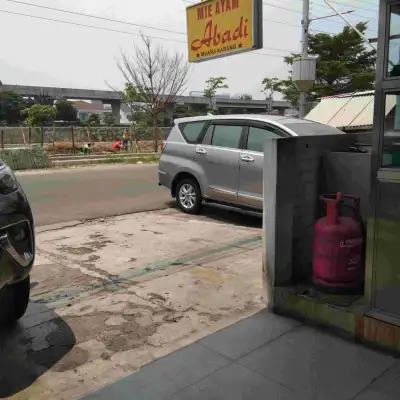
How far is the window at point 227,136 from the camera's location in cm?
692

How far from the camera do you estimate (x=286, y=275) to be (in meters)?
3.58

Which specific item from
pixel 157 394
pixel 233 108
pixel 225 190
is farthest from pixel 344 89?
pixel 233 108

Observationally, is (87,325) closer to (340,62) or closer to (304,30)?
(304,30)

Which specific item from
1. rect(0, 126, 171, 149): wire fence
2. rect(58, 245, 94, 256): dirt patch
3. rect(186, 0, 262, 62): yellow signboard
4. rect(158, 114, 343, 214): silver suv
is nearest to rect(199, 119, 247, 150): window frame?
rect(158, 114, 343, 214): silver suv

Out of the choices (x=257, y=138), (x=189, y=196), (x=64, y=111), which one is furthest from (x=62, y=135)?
(x=64, y=111)

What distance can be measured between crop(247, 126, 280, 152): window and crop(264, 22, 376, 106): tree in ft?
86.2

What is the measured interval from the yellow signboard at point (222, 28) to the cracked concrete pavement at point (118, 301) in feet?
14.3

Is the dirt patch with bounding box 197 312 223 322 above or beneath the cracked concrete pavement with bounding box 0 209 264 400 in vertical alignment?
beneath

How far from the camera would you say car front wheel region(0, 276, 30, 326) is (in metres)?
3.30

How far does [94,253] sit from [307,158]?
9.84ft

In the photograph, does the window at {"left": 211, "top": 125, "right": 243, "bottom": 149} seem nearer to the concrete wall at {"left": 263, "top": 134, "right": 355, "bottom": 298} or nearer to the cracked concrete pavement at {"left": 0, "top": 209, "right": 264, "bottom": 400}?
the cracked concrete pavement at {"left": 0, "top": 209, "right": 264, "bottom": 400}

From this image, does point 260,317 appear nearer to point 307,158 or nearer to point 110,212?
point 307,158

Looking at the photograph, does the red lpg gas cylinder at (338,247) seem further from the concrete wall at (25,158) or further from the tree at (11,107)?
the tree at (11,107)

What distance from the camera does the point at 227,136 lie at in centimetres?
707
